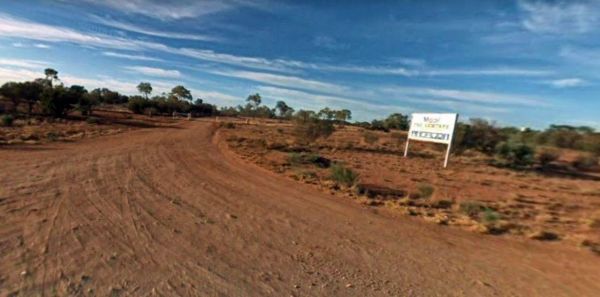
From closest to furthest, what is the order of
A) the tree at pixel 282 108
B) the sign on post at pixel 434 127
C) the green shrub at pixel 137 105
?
the sign on post at pixel 434 127
the green shrub at pixel 137 105
the tree at pixel 282 108

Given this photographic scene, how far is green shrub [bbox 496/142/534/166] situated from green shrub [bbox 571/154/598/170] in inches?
153

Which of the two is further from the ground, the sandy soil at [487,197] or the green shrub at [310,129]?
the green shrub at [310,129]

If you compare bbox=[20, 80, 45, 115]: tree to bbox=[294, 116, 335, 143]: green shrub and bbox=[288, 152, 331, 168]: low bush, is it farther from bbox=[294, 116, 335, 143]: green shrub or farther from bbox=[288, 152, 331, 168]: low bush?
bbox=[288, 152, 331, 168]: low bush

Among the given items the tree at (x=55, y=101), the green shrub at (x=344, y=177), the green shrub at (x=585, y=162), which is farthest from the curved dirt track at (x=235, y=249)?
the tree at (x=55, y=101)

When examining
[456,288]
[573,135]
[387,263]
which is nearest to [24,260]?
[387,263]

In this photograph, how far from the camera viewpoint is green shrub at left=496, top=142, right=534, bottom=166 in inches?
1044

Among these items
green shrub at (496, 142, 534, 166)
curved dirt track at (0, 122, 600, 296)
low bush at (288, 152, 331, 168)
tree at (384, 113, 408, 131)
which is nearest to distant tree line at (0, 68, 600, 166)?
green shrub at (496, 142, 534, 166)

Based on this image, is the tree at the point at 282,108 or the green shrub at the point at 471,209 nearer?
the green shrub at the point at 471,209

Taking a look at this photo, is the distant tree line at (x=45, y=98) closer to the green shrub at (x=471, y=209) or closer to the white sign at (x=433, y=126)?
the white sign at (x=433, y=126)

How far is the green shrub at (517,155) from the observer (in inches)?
1044

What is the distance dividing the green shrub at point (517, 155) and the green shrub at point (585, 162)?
12.7 ft

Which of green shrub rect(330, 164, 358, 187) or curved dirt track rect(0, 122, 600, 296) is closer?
curved dirt track rect(0, 122, 600, 296)

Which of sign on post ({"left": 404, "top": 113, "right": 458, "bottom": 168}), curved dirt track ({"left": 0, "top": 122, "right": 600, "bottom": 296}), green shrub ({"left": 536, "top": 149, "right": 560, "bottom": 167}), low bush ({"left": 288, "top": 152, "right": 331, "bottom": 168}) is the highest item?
sign on post ({"left": 404, "top": 113, "right": 458, "bottom": 168})

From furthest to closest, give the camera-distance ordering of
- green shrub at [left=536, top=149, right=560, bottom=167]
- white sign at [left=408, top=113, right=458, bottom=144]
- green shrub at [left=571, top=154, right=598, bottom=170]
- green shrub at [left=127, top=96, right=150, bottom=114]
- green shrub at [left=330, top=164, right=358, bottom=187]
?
green shrub at [left=127, top=96, right=150, bottom=114]
green shrub at [left=536, top=149, right=560, bottom=167]
green shrub at [left=571, top=154, right=598, bottom=170]
white sign at [left=408, top=113, right=458, bottom=144]
green shrub at [left=330, top=164, right=358, bottom=187]
